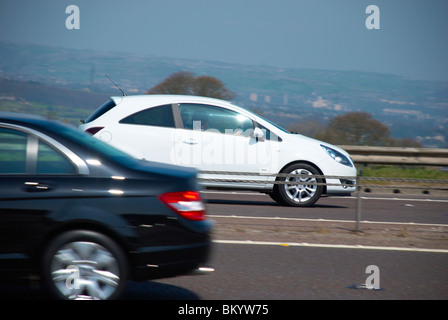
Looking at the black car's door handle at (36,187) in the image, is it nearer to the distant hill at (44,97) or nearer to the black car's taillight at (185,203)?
the black car's taillight at (185,203)

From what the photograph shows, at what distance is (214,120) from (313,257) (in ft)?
13.1

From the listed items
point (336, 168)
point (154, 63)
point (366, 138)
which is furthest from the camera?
point (154, 63)

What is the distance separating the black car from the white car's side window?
5.45 meters

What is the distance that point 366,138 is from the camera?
55.5 ft

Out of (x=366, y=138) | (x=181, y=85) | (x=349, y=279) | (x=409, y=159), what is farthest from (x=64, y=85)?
(x=349, y=279)

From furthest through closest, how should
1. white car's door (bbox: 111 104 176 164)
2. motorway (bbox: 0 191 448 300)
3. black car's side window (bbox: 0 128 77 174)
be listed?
1. white car's door (bbox: 111 104 176 164)
2. motorway (bbox: 0 191 448 300)
3. black car's side window (bbox: 0 128 77 174)

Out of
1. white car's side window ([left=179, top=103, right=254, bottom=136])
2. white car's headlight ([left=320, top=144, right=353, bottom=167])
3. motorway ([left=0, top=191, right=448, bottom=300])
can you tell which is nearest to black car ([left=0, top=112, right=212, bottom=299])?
motorway ([left=0, top=191, right=448, bottom=300])

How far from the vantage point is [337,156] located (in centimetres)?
1064

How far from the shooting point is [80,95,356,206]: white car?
988 cm

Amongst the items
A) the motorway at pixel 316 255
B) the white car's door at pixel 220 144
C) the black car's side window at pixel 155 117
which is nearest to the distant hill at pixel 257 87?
the black car's side window at pixel 155 117

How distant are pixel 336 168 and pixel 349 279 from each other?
491 cm

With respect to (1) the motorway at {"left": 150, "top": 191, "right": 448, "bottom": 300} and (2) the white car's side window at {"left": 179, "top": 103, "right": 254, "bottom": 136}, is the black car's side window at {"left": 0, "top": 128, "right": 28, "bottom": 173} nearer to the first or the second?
(1) the motorway at {"left": 150, "top": 191, "right": 448, "bottom": 300}

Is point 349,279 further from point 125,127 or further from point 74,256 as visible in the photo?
point 125,127

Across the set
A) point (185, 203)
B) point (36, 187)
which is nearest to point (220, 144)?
point (185, 203)
